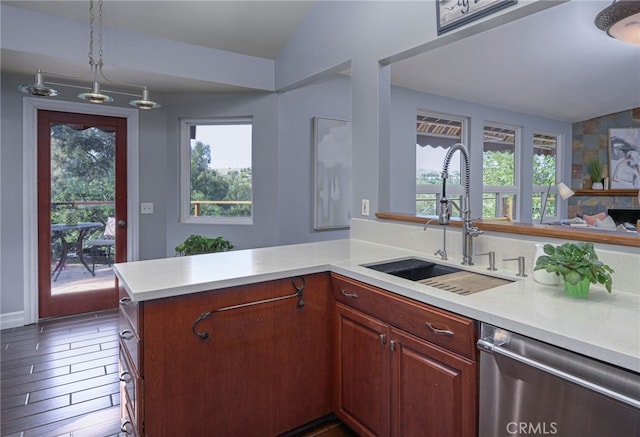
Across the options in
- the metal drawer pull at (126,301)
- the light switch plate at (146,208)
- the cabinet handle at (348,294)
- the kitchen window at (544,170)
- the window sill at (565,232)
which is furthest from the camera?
the kitchen window at (544,170)

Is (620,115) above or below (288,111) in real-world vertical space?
above

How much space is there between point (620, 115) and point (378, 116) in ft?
20.3

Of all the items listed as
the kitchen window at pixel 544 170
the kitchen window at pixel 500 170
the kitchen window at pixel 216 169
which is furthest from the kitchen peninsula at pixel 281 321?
the kitchen window at pixel 544 170

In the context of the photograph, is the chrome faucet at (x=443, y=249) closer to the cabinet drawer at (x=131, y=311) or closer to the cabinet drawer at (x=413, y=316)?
the cabinet drawer at (x=413, y=316)

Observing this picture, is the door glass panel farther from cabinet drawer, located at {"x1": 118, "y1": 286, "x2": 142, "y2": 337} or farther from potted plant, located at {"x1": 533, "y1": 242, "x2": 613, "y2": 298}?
potted plant, located at {"x1": 533, "y1": 242, "x2": 613, "y2": 298}

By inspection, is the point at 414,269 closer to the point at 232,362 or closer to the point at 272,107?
the point at 232,362

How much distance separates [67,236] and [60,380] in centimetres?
161

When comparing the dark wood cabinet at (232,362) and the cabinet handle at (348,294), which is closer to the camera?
the dark wood cabinet at (232,362)

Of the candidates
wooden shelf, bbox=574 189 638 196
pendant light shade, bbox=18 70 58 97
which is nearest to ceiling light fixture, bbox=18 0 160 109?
pendant light shade, bbox=18 70 58 97

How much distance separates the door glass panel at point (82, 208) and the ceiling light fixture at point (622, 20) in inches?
168

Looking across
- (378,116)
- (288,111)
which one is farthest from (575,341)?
(288,111)

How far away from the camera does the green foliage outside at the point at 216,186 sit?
12.7 feet

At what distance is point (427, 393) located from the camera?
136 centimetres

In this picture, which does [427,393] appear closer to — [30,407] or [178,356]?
[178,356]
